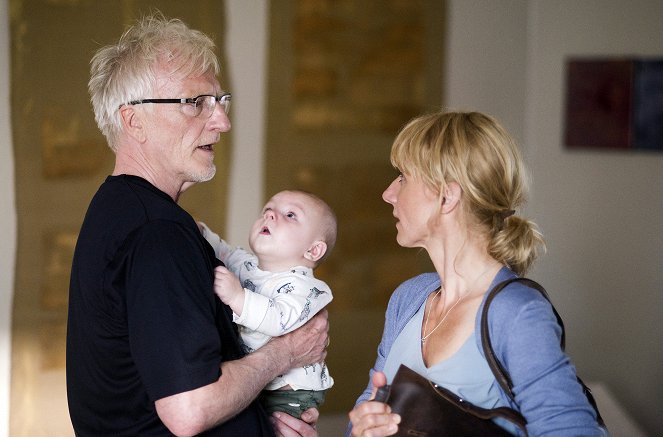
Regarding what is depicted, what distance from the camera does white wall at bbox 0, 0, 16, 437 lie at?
360 cm

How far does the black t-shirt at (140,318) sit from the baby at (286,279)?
0.16 meters

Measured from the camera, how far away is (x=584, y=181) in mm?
5078

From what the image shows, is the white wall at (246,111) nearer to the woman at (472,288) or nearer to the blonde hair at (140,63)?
the blonde hair at (140,63)

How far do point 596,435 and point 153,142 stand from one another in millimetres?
1251

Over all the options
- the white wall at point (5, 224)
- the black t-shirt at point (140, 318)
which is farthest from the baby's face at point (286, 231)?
the white wall at point (5, 224)

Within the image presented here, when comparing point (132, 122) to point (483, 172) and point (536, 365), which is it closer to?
point (483, 172)

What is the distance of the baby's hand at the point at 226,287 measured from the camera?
197cm

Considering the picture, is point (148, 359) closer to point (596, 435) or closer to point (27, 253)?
point (596, 435)

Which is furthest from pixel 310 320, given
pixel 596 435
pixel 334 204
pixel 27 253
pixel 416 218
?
pixel 334 204

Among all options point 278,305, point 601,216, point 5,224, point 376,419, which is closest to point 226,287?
point 278,305

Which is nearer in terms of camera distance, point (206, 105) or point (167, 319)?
point (167, 319)

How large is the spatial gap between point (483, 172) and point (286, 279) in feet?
2.28

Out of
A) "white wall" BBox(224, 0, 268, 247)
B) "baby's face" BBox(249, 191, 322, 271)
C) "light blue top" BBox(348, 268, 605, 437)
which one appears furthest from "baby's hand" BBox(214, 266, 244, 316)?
"white wall" BBox(224, 0, 268, 247)

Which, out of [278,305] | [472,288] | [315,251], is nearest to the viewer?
[472,288]
